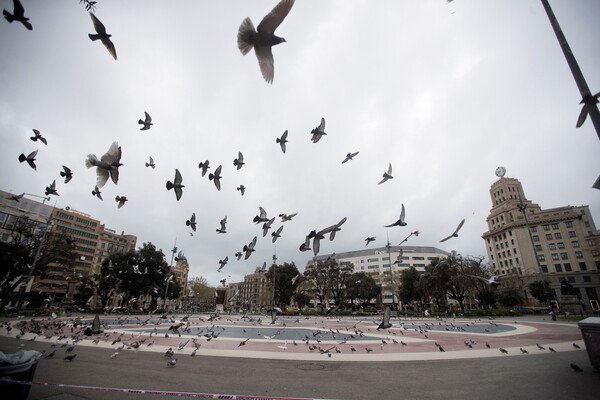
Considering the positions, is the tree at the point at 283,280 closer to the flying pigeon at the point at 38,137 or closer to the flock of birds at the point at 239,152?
the flock of birds at the point at 239,152

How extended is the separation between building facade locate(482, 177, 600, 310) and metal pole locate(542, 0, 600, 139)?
72.9 metres

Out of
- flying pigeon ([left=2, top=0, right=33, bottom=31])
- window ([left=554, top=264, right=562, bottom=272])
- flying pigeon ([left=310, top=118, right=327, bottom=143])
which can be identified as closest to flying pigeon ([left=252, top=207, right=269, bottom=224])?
flying pigeon ([left=310, top=118, right=327, bottom=143])

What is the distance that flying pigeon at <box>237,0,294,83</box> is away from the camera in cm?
362

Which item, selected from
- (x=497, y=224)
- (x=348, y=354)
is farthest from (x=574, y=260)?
(x=348, y=354)

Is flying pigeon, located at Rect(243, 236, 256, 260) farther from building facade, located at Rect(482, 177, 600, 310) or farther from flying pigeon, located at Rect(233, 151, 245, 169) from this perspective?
building facade, located at Rect(482, 177, 600, 310)

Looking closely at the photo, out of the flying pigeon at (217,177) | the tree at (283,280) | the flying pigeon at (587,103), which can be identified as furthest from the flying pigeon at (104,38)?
the tree at (283,280)

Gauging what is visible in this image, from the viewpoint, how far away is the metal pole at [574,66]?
153 inches

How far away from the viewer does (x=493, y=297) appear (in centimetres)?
4588

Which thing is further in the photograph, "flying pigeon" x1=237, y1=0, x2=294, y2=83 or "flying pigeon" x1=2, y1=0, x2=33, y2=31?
"flying pigeon" x1=237, y1=0, x2=294, y2=83

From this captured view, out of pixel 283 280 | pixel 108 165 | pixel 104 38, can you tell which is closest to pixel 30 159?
pixel 108 165

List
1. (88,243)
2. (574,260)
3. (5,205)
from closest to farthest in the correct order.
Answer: (5,205), (574,260), (88,243)

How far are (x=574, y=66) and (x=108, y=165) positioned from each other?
30.0 ft

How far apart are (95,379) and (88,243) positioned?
332 feet

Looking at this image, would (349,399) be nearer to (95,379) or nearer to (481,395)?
(481,395)
